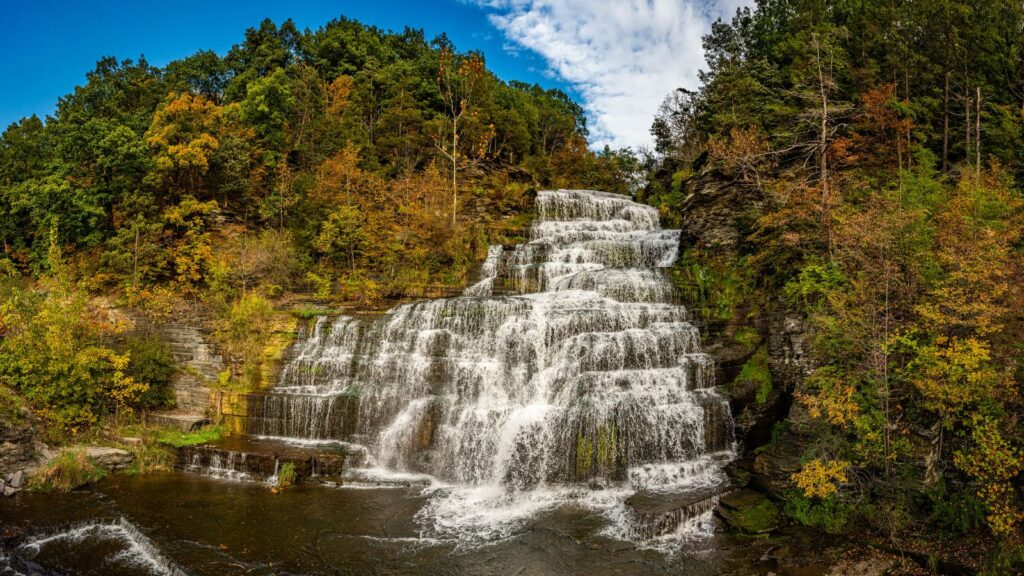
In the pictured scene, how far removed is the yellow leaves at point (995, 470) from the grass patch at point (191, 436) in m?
20.5

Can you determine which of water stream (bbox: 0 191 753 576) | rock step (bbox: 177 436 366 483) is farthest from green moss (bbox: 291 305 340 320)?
rock step (bbox: 177 436 366 483)

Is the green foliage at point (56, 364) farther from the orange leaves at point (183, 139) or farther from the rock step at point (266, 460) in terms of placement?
the orange leaves at point (183, 139)

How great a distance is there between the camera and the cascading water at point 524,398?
46.0 feet

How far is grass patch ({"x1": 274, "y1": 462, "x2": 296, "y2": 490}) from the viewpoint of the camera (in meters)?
14.6

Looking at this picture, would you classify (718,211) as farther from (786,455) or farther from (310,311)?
(310,311)

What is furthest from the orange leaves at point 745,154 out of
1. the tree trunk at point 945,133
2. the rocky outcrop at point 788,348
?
the tree trunk at point 945,133

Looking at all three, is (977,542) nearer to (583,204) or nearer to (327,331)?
(327,331)

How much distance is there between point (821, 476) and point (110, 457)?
768 inches

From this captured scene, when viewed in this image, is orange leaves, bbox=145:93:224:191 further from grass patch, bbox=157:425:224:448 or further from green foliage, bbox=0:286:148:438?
grass patch, bbox=157:425:224:448

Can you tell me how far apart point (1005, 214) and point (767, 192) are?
6970 mm

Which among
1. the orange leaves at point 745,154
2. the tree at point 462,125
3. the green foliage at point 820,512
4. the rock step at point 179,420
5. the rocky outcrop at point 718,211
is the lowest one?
the green foliage at point 820,512

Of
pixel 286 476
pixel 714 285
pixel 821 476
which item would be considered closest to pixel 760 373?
pixel 714 285

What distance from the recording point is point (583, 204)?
3003 centimetres

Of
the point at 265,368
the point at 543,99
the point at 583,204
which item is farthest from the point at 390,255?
the point at 543,99
